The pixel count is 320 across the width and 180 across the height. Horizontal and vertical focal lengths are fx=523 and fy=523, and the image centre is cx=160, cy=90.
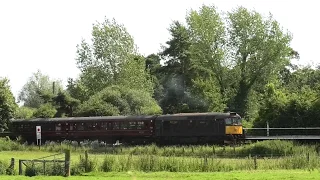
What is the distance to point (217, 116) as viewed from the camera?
135ft

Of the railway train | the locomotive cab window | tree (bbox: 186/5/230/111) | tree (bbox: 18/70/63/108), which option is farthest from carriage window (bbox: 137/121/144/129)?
tree (bbox: 18/70/63/108)

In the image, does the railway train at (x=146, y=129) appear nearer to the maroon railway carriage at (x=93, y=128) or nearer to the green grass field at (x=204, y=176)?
the maroon railway carriage at (x=93, y=128)

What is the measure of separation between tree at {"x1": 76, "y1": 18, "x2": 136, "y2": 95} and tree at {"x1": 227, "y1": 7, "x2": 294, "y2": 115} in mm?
17126

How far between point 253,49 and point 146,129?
1826 centimetres

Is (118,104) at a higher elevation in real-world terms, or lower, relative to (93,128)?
higher

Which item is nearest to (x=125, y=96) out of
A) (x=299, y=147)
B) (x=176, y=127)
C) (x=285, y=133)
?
(x=176, y=127)

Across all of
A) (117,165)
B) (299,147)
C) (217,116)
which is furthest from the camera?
(217,116)

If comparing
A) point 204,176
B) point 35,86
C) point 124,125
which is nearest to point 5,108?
point 124,125

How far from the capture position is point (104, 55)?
69.6 m

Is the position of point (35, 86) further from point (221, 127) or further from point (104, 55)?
point (221, 127)

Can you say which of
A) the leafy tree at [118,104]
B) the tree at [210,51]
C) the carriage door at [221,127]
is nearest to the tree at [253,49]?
the tree at [210,51]

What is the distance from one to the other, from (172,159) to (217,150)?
925 cm

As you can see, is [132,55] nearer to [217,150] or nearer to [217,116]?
[217,116]

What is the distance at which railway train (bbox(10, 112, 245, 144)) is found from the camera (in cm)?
4112
